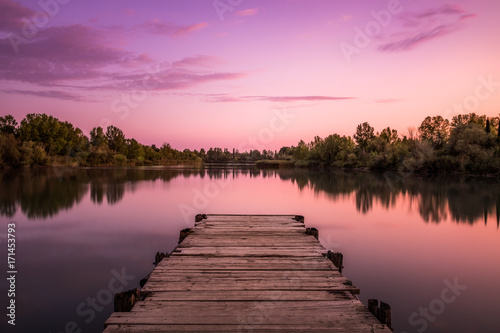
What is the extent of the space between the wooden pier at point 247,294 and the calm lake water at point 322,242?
199cm

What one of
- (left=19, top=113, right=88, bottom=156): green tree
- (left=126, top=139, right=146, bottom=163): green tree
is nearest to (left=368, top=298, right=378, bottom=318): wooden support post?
(left=19, top=113, right=88, bottom=156): green tree

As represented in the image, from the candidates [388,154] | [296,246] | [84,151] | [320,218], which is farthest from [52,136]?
[296,246]

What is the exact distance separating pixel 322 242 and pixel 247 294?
29.1ft

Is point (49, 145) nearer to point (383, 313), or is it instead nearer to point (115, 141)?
point (115, 141)

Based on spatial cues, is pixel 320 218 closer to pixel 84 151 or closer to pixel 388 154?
pixel 388 154

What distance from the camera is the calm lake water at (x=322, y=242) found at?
7.27m

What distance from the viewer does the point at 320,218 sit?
750 inches

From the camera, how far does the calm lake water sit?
727 cm

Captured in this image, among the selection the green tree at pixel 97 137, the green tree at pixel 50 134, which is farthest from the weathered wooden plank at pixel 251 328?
the green tree at pixel 97 137

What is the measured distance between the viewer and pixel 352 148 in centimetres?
10275

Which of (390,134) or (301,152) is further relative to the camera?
(301,152)

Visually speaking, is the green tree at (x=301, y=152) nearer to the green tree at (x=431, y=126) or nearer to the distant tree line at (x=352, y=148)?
the distant tree line at (x=352, y=148)

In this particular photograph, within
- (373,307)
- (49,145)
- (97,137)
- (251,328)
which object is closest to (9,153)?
(49,145)

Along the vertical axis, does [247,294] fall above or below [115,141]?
below
